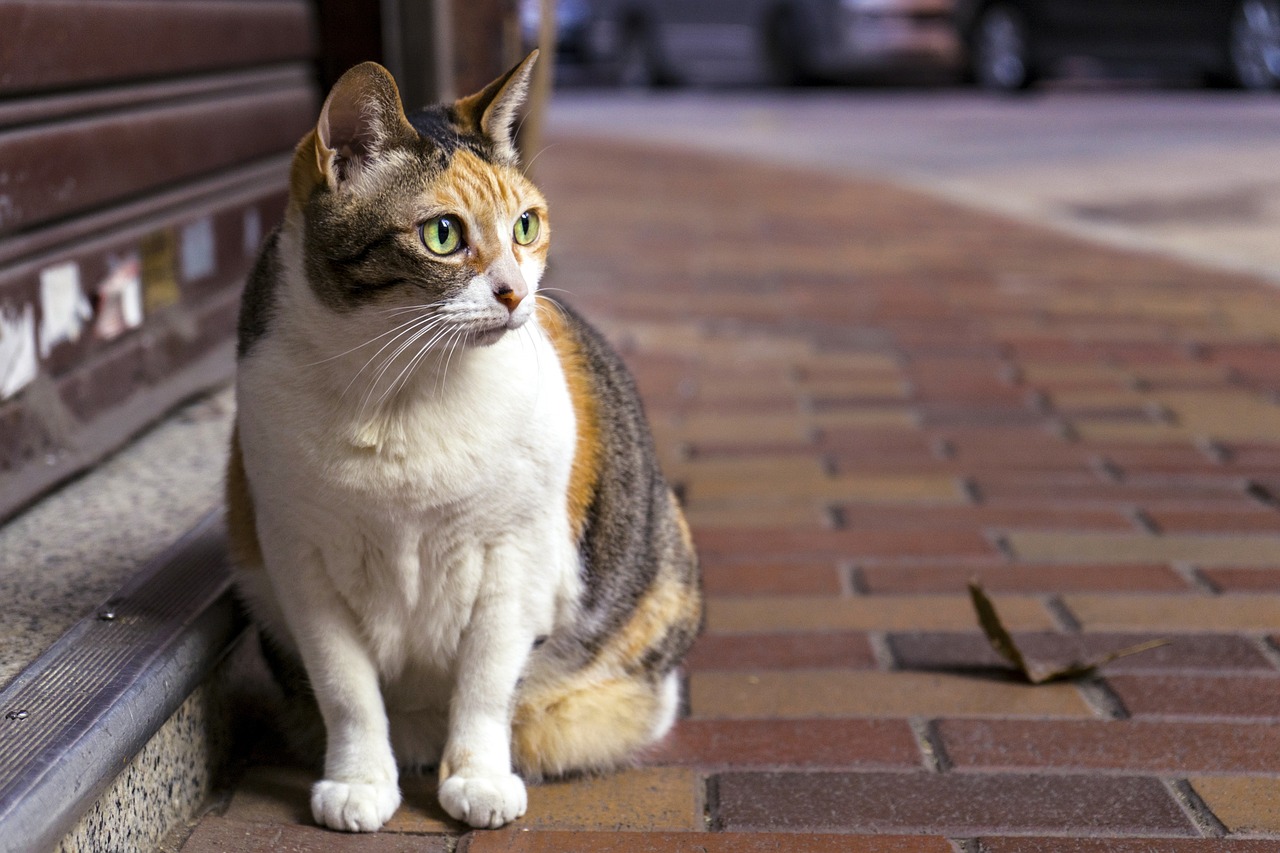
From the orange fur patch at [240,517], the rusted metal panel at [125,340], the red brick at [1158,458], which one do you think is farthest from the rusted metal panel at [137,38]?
the red brick at [1158,458]

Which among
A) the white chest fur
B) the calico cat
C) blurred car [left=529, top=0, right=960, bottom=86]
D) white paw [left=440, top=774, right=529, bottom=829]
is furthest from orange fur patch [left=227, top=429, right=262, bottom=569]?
blurred car [left=529, top=0, right=960, bottom=86]

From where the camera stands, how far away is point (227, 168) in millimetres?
3326

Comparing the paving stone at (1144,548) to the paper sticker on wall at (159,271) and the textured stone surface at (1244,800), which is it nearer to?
the textured stone surface at (1244,800)

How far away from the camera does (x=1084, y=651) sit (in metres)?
2.29

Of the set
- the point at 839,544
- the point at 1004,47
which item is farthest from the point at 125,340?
the point at 1004,47

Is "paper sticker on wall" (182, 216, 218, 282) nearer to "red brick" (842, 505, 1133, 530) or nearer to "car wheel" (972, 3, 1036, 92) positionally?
"red brick" (842, 505, 1133, 530)

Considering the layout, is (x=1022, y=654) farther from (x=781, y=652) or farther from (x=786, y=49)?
(x=786, y=49)

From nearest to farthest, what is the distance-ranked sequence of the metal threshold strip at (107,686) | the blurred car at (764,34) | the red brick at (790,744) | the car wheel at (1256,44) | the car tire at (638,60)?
the metal threshold strip at (107,686) < the red brick at (790,744) < the car wheel at (1256,44) < the blurred car at (764,34) < the car tire at (638,60)

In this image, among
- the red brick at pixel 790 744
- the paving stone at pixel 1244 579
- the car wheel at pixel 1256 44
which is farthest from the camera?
the car wheel at pixel 1256 44

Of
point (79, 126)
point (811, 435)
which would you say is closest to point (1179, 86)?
point (811, 435)

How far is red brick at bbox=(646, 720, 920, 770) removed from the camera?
1952 mm

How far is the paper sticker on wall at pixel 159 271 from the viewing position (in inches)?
112

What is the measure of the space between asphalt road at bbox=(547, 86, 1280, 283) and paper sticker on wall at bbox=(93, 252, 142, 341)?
4030mm

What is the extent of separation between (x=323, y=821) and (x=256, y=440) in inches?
19.4
